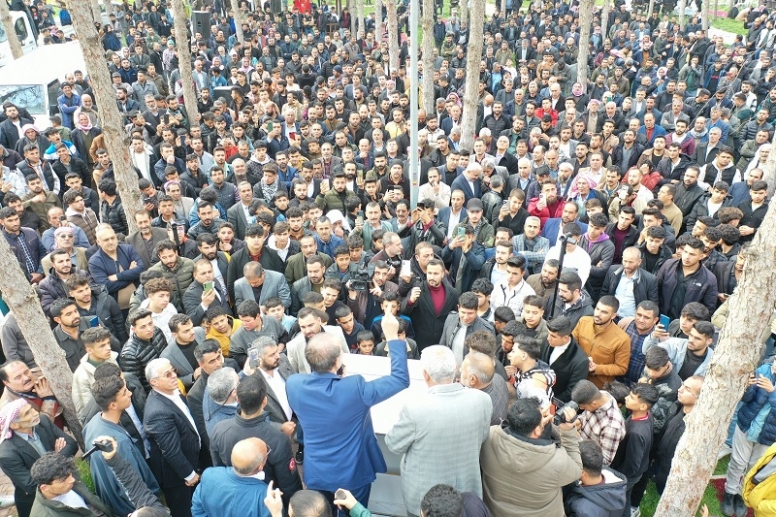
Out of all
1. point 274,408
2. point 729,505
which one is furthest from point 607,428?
point 274,408

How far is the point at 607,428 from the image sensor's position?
4422 mm

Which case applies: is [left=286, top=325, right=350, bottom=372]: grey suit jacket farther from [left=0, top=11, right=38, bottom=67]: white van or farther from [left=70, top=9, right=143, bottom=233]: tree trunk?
[left=0, top=11, right=38, bottom=67]: white van

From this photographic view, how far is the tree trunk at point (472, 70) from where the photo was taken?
10172 mm

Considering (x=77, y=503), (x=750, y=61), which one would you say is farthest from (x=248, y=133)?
(x=750, y=61)

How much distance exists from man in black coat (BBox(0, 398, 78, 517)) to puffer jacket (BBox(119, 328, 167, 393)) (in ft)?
2.69

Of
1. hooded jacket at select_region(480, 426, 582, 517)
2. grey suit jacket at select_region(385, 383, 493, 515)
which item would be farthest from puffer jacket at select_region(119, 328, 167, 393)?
hooded jacket at select_region(480, 426, 582, 517)

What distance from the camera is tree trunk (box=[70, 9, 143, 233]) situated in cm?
720

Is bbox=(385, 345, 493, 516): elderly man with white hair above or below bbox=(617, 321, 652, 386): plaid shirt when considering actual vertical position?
above

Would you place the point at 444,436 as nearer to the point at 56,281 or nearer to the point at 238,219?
the point at 56,281

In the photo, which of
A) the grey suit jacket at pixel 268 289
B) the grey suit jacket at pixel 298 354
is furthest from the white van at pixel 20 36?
the grey suit jacket at pixel 298 354

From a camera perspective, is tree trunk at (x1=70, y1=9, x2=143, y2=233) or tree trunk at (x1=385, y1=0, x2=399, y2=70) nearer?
tree trunk at (x1=70, y1=9, x2=143, y2=233)

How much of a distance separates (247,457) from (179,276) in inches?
138

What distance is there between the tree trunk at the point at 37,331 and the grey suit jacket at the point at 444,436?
3.19 meters

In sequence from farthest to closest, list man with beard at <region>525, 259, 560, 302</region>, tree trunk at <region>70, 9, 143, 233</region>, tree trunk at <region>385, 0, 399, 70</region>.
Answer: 1. tree trunk at <region>385, 0, 399, 70</region>
2. tree trunk at <region>70, 9, 143, 233</region>
3. man with beard at <region>525, 259, 560, 302</region>
